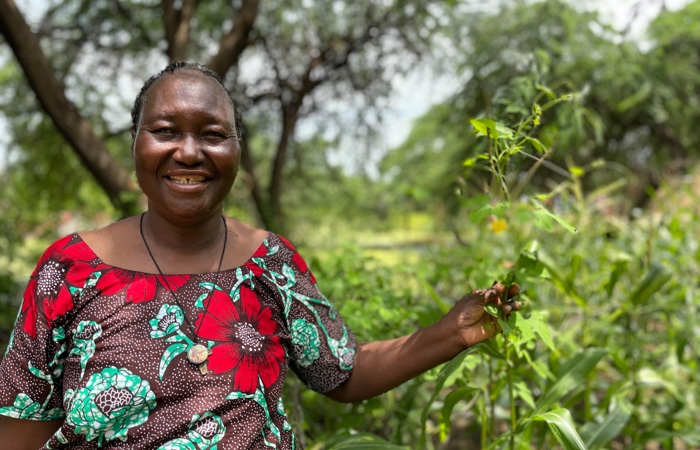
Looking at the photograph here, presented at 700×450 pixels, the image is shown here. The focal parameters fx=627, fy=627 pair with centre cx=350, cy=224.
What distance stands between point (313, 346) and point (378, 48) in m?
5.17

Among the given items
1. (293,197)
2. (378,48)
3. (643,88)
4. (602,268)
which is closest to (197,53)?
(378,48)

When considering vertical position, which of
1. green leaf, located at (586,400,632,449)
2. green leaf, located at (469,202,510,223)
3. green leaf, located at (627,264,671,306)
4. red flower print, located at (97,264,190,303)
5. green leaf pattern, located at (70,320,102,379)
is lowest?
green leaf, located at (586,400,632,449)

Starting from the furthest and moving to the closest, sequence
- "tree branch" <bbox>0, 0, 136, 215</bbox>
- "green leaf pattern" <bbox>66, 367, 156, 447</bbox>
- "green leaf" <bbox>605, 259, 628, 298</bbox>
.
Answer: "tree branch" <bbox>0, 0, 136, 215</bbox>
"green leaf" <bbox>605, 259, 628, 298</bbox>
"green leaf pattern" <bbox>66, 367, 156, 447</bbox>

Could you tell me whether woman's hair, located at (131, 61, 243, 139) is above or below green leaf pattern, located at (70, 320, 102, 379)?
above

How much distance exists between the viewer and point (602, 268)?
10.3ft

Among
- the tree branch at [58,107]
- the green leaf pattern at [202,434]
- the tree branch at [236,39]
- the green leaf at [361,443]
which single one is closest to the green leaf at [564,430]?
the green leaf at [361,443]

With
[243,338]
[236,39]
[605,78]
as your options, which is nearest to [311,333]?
[243,338]

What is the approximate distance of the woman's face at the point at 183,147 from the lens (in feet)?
4.22

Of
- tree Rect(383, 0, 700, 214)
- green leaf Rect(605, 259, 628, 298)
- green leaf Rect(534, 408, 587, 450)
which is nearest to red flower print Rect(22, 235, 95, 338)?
green leaf Rect(534, 408, 587, 450)

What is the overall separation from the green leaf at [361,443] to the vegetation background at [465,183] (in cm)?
1

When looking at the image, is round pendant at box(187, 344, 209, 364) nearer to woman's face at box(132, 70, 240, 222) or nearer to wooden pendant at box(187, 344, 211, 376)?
wooden pendant at box(187, 344, 211, 376)

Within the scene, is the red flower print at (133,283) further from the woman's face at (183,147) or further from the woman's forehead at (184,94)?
the woman's forehead at (184,94)

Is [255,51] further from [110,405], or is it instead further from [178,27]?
[110,405]

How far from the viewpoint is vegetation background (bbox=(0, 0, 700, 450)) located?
190 cm
